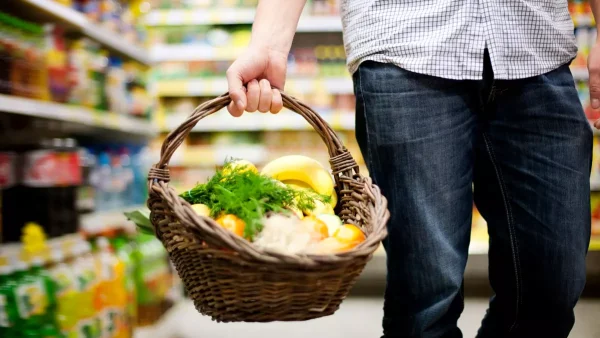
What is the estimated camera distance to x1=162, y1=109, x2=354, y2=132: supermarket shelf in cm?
356

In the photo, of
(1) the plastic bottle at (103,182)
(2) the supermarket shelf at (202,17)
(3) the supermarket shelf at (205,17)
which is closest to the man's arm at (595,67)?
(1) the plastic bottle at (103,182)

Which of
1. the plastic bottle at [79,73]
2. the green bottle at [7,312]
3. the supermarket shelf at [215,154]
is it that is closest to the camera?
the green bottle at [7,312]

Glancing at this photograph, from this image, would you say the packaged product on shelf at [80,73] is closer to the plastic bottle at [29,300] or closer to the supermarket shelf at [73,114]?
the supermarket shelf at [73,114]

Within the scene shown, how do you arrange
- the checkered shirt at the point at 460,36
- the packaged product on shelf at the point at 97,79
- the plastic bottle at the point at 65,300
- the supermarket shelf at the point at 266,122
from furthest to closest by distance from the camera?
the supermarket shelf at the point at 266,122 → the packaged product on shelf at the point at 97,79 → the plastic bottle at the point at 65,300 → the checkered shirt at the point at 460,36

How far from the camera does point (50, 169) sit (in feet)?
6.08

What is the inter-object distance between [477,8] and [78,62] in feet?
5.22

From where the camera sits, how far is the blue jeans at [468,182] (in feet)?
3.51

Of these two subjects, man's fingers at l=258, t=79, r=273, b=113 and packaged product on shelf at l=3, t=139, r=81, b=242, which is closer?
Answer: man's fingers at l=258, t=79, r=273, b=113

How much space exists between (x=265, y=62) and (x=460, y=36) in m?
0.37

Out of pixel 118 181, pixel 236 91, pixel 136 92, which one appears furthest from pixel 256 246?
pixel 136 92

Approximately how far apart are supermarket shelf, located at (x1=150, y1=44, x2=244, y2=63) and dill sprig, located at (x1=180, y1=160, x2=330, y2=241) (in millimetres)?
2665

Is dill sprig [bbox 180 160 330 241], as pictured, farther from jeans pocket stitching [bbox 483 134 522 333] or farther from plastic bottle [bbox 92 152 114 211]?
plastic bottle [bbox 92 152 114 211]

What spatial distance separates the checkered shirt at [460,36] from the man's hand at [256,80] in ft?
0.60

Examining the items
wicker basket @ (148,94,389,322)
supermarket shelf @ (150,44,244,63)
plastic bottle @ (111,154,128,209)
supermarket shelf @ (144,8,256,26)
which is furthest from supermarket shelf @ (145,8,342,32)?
wicker basket @ (148,94,389,322)
